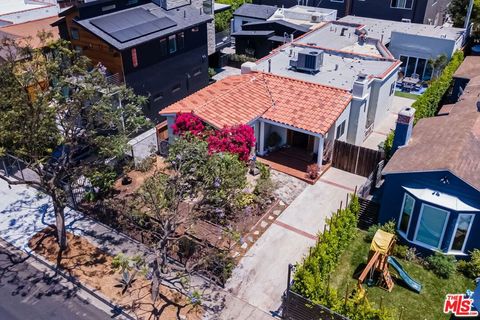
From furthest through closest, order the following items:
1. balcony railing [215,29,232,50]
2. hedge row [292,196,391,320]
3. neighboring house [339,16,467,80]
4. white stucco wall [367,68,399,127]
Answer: balcony railing [215,29,232,50] → neighboring house [339,16,467,80] → white stucco wall [367,68,399,127] → hedge row [292,196,391,320]

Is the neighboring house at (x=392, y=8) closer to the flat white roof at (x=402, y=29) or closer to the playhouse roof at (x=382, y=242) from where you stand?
the flat white roof at (x=402, y=29)

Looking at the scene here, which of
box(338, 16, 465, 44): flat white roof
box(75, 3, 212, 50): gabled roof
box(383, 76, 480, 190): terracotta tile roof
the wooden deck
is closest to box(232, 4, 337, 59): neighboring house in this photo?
box(338, 16, 465, 44): flat white roof

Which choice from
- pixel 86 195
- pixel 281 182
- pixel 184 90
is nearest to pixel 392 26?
pixel 184 90

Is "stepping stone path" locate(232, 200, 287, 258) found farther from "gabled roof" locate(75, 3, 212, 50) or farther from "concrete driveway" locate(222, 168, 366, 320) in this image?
"gabled roof" locate(75, 3, 212, 50)

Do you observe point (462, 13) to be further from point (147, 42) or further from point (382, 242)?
point (382, 242)

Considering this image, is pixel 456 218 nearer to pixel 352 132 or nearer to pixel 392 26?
pixel 352 132

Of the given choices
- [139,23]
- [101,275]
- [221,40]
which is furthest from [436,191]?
[221,40]

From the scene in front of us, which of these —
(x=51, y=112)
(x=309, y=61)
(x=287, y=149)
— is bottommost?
(x=287, y=149)
